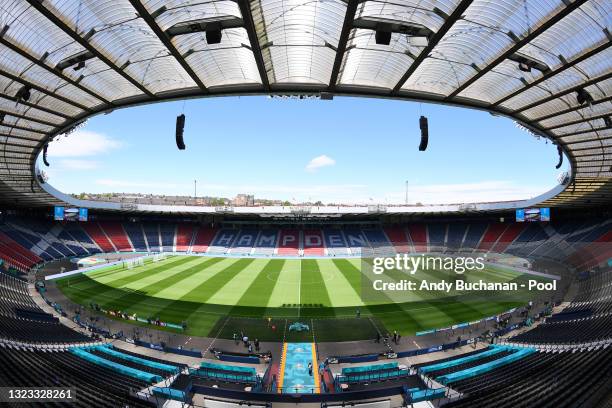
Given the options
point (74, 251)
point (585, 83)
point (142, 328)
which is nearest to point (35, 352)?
point (142, 328)

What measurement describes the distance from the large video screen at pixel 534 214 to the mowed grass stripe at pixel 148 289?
1830 inches

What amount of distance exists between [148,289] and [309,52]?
3103cm

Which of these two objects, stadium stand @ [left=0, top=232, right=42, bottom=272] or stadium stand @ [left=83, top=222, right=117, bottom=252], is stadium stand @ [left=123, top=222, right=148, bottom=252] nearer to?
stadium stand @ [left=83, top=222, right=117, bottom=252]

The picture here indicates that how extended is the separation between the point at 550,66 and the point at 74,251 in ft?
202

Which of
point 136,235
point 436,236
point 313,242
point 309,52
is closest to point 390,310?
point 309,52

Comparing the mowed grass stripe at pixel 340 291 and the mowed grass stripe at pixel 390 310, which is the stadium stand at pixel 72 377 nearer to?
the mowed grass stripe at pixel 390 310

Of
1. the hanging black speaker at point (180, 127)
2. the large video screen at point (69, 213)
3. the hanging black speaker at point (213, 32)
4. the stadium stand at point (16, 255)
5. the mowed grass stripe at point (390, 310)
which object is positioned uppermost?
the hanging black speaker at point (213, 32)

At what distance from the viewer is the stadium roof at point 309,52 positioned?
9273 mm

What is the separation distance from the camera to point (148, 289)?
33562mm

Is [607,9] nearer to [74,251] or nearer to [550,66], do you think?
[550,66]

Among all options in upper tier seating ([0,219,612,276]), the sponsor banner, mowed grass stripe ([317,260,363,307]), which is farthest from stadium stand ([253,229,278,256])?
the sponsor banner

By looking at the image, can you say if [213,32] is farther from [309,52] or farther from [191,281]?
[191,281]

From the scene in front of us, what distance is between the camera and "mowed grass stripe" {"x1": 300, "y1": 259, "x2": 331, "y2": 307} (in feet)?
98.1

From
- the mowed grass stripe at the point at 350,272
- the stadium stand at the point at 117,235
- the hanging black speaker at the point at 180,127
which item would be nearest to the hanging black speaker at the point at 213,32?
the hanging black speaker at the point at 180,127
